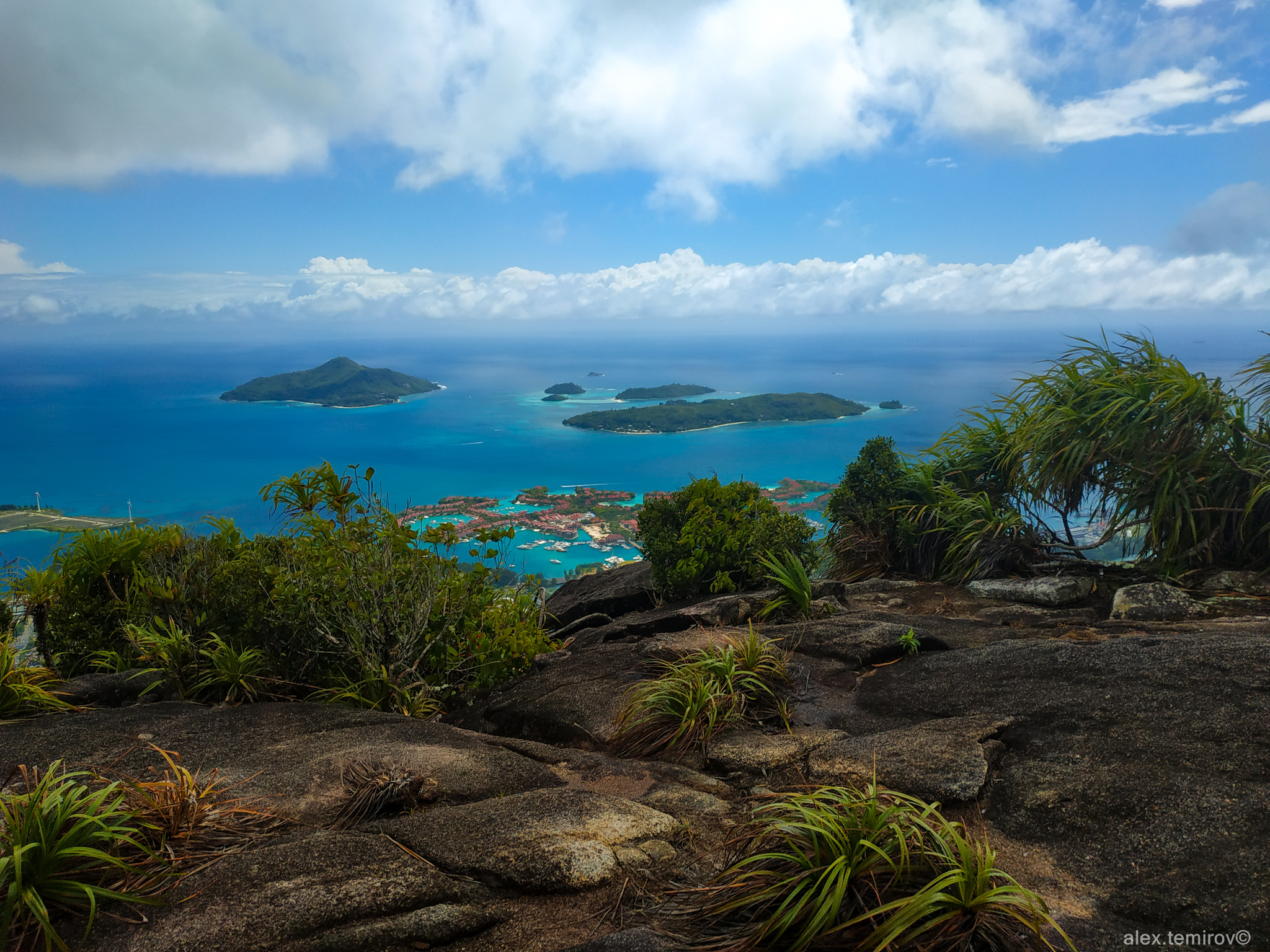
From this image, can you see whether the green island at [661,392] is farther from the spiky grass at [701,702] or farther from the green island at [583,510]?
the spiky grass at [701,702]

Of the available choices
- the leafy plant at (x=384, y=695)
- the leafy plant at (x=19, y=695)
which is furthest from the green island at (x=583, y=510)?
the leafy plant at (x=19, y=695)

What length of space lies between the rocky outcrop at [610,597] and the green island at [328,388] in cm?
13349

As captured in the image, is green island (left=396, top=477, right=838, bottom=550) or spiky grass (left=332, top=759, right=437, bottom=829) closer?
spiky grass (left=332, top=759, right=437, bottom=829)

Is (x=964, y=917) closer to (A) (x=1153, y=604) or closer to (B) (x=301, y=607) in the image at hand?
(B) (x=301, y=607)

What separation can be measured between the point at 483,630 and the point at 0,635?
4299 millimetres

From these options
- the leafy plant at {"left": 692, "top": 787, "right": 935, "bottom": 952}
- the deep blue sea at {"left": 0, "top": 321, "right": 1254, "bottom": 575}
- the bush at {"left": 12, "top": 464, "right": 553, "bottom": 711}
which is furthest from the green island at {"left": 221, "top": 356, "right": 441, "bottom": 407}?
the leafy plant at {"left": 692, "top": 787, "right": 935, "bottom": 952}

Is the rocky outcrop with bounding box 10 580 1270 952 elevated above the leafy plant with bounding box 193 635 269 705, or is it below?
above

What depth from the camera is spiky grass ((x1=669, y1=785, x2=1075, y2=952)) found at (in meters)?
2.26

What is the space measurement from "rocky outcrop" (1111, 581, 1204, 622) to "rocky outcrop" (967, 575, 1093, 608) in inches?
25.2

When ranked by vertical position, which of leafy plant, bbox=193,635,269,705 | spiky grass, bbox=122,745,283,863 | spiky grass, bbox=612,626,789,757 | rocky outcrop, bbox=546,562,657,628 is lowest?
rocky outcrop, bbox=546,562,657,628

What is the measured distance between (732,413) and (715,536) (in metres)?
91.6

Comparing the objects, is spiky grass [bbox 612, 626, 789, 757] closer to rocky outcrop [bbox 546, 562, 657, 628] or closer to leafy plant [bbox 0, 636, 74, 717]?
rocky outcrop [bbox 546, 562, 657, 628]

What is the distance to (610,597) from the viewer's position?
10.0 metres

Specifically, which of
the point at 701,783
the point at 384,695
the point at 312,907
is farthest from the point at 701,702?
the point at 384,695
